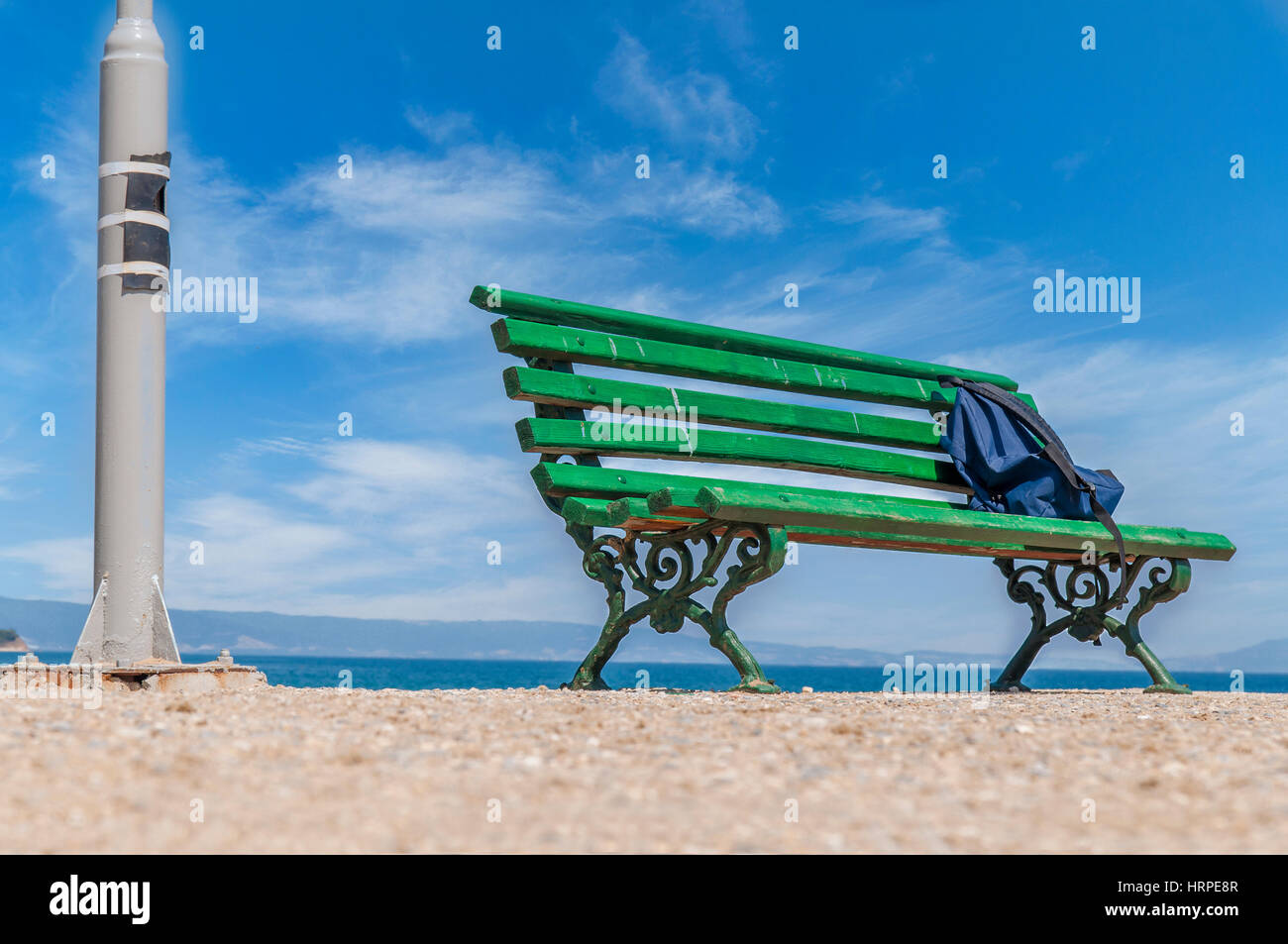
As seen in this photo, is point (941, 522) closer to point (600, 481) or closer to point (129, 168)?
point (600, 481)

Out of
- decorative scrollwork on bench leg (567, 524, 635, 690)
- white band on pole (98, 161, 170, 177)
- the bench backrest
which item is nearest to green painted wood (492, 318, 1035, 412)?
the bench backrest

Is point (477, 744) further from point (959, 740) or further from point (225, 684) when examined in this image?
point (225, 684)

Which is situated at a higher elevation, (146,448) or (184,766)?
(146,448)

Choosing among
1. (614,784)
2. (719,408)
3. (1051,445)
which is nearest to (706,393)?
(719,408)

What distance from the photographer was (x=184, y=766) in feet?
7.69

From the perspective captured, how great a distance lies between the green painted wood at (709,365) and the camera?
17.5ft

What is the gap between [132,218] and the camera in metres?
5.18

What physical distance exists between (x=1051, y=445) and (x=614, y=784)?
181 inches

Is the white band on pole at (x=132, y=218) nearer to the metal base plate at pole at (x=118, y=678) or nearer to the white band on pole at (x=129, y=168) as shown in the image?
the white band on pole at (x=129, y=168)

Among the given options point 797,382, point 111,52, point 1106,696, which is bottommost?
point 1106,696

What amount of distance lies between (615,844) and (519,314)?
3.83 metres

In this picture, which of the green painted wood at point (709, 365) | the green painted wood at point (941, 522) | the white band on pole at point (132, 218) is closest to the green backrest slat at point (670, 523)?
the green painted wood at point (941, 522)
